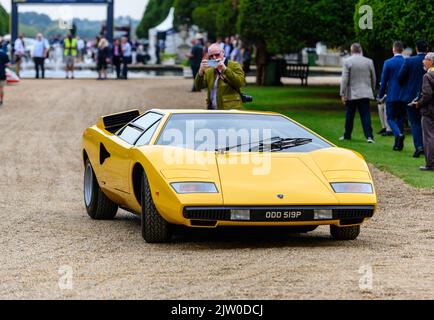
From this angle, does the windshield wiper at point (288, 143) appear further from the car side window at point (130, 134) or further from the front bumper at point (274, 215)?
the car side window at point (130, 134)

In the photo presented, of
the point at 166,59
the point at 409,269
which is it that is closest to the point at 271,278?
the point at 409,269

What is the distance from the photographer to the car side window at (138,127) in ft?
36.5

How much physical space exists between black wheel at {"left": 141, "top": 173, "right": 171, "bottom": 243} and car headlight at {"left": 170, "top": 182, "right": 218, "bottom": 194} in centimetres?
36

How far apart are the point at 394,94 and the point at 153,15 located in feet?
349

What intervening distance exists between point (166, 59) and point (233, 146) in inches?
2942

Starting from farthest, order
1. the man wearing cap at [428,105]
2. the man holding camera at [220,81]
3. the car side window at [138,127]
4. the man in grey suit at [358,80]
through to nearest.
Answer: the man in grey suit at [358,80]
the man wearing cap at [428,105]
the man holding camera at [220,81]
the car side window at [138,127]

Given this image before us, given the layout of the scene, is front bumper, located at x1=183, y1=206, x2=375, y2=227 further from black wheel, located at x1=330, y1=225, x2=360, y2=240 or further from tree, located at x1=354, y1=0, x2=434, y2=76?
tree, located at x1=354, y1=0, x2=434, y2=76

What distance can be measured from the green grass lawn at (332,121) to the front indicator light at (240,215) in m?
6.13

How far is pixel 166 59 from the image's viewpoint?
278 ft

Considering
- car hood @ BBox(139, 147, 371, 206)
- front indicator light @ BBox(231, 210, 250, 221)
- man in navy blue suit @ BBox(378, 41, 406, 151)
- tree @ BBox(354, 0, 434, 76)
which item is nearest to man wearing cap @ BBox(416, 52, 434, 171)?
man in navy blue suit @ BBox(378, 41, 406, 151)

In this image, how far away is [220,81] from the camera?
1465cm

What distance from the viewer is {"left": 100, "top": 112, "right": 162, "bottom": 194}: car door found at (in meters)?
10.9

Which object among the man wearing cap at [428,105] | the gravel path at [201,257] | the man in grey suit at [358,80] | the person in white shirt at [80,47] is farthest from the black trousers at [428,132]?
the person in white shirt at [80,47]

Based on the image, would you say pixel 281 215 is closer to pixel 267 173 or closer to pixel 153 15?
pixel 267 173
